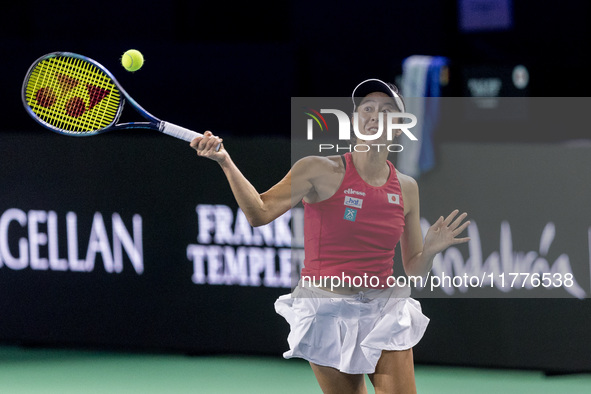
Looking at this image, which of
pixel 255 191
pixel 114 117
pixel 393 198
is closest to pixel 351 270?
pixel 393 198

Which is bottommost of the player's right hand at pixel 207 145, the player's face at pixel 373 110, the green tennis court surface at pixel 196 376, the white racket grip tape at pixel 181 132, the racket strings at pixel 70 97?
the green tennis court surface at pixel 196 376

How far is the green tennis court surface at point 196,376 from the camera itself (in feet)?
18.5

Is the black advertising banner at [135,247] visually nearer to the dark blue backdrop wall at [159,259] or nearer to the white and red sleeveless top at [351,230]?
the dark blue backdrop wall at [159,259]

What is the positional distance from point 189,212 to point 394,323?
2718 mm

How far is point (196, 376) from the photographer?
19.5 feet

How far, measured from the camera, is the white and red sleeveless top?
11.8 ft

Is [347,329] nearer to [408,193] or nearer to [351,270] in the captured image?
[351,270]

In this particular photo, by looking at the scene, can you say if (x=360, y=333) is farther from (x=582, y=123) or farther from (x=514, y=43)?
(x=514, y=43)

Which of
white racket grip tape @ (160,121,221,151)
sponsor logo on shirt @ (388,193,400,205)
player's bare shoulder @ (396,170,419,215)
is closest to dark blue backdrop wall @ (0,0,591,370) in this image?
player's bare shoulder @ (396,170,419,215)

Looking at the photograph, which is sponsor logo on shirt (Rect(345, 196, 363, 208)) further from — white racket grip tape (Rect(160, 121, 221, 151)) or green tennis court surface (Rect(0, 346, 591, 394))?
green tennis court surface (Rect(0, 346, 591, 394))

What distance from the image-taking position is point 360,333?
11.7 ft

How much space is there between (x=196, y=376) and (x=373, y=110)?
2.82 metres

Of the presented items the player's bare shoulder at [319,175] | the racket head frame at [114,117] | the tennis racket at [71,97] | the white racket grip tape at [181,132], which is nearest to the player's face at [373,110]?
the player's bare shoulder at [319,175]

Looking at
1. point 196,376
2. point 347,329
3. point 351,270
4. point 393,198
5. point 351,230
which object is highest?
point 393,198
